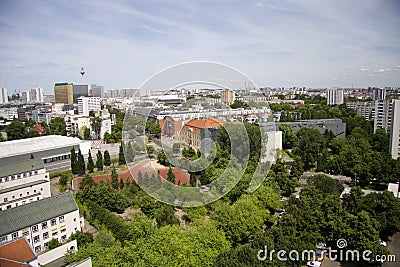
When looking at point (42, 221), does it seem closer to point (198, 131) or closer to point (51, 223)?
point (51, 223)

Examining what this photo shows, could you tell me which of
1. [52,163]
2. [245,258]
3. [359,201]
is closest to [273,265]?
[245,258]

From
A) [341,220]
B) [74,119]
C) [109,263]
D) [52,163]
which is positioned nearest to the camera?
[109,263]

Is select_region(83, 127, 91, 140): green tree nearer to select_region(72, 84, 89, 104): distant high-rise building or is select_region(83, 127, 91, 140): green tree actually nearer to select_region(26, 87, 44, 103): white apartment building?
select_region(72, 84, 89, 104): distant high-rise building

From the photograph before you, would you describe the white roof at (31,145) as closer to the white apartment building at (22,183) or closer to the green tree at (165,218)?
the white apartment building at (22,183)

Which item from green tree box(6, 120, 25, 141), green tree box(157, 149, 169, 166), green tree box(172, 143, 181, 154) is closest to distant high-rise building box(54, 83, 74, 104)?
green tree box(6, 120, 25, 141)

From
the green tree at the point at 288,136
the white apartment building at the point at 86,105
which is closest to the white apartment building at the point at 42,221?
the green tree at the point at 288,136

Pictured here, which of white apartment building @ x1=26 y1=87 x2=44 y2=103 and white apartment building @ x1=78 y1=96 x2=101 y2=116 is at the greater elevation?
white apartment building @ x1=26 y1=87 x2=44 y2=103

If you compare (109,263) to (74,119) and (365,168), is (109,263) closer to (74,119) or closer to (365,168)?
(365,168)
